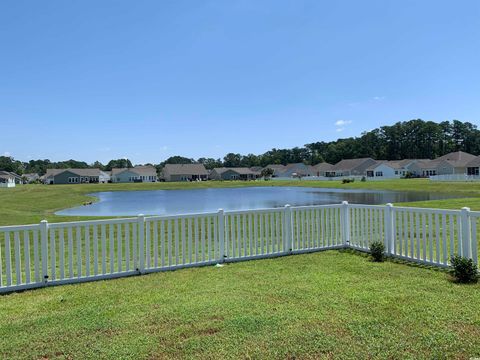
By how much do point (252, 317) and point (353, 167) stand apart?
89.1 m

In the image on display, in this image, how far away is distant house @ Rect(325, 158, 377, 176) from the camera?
8725cm

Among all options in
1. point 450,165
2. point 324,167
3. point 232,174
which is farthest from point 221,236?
point 232,174

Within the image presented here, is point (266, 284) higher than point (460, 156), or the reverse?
point (460, 156)

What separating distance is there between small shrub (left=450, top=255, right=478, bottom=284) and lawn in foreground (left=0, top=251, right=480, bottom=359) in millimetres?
207

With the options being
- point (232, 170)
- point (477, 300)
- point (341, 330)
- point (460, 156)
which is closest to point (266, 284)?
point (341, 330)

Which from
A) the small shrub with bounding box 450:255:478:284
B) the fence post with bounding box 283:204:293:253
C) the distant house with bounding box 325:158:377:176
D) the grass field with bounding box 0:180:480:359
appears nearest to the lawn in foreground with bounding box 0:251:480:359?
the grass field with bounding box 0:180:480:359

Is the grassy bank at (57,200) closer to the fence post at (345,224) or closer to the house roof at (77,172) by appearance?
the fence post at (345,224)

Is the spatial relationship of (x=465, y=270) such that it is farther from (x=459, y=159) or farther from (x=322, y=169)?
(x=322, y=169)

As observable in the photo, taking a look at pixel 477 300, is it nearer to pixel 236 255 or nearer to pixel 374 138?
pixel 236 255

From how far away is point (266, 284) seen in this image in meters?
5.61

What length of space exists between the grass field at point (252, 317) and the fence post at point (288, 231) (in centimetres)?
161

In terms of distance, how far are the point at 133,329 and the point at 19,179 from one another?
359 ft

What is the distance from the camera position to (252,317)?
13.9 ft

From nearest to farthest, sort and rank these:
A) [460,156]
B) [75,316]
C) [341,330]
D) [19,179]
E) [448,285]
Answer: [341,330] < [75,316] < [448,285] < [460,156] < [19,179]
